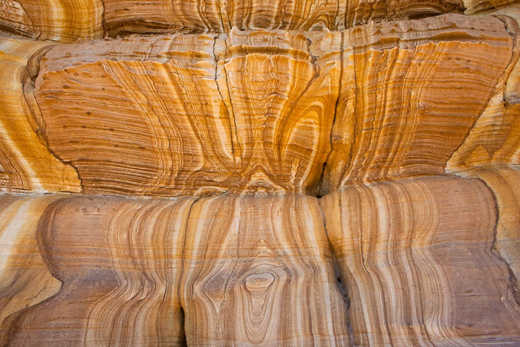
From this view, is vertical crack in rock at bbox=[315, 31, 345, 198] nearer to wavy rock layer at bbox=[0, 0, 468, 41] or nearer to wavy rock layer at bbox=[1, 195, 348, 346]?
wavy rock layer at bbox=[1, 195, 348, 346]

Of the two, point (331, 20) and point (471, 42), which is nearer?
point (471, 42)

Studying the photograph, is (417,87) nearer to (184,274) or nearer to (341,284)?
(341,284)

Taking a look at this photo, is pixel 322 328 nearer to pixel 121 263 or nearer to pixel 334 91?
pixel 121 263

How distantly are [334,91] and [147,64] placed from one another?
122 centimetres

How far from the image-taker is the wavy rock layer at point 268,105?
231 centimetres

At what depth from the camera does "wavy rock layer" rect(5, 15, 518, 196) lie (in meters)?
2.31

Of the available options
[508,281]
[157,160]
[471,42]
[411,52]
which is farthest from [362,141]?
[157,160]

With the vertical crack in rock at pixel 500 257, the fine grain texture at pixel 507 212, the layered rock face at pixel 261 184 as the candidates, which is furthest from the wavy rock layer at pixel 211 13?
the vertical crack in rock at pixel 500 257

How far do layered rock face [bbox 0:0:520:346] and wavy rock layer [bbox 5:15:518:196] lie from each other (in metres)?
0.01

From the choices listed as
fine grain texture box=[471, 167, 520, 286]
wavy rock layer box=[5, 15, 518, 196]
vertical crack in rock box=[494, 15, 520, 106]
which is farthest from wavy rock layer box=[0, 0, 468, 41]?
fine grain texture box=[471, 167, 520, 286]

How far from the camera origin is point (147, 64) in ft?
7.74

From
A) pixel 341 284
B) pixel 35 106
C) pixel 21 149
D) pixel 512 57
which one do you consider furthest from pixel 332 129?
pixel 21 149

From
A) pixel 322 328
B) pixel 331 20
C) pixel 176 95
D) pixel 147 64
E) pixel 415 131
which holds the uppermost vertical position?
pixel 331 20

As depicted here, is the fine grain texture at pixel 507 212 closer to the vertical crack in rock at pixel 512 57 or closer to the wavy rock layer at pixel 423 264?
the wavy rock layer at pixel 423 264
